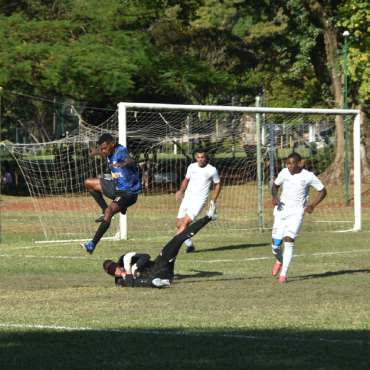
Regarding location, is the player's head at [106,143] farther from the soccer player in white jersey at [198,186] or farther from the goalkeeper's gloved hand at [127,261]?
the soccer player in white jersey at [198,186]

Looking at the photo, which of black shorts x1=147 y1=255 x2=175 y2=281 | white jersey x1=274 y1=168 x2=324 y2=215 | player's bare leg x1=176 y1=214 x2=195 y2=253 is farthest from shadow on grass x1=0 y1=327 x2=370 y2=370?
player's bare leg x1=176 y1=214 x2=195 y2=253

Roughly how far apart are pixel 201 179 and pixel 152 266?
3954mm

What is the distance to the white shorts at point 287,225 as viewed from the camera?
9344mm

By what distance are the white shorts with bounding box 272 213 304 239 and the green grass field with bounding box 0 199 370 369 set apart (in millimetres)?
668

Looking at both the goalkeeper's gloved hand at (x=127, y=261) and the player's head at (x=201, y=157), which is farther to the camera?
the player's head at (x=201, y=157)

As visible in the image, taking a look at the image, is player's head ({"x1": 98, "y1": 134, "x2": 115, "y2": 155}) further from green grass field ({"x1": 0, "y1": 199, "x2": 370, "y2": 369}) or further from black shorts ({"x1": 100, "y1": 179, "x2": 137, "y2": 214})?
green grass field ({"x1": 0, "y1": 199, "x2": 370, "y2": 369})

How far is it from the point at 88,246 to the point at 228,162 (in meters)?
12.6

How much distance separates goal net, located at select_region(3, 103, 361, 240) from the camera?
58.8 ft

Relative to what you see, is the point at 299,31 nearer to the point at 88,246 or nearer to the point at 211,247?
the point at 211,247

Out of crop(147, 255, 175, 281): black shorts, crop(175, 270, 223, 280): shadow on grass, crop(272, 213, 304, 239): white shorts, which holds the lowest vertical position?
crop(175, 270, 223, 280): shadow on grass

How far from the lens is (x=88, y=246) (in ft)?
31.8

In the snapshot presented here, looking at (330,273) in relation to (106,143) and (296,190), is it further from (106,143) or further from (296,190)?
(106,143)

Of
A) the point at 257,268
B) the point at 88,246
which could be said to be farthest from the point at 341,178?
the point at 88,246

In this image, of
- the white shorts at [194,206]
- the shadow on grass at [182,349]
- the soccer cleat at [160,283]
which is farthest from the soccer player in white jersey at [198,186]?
the shadow on grass at [182,349]
